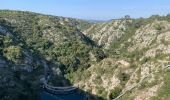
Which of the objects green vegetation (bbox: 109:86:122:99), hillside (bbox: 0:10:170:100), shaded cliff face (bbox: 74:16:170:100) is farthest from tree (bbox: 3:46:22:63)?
green vegetation (bbox: 109:86:122:99)

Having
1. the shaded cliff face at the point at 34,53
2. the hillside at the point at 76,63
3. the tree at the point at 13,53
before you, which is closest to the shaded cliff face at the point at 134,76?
the hillside at the point at 76,63

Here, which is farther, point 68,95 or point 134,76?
point 68,95

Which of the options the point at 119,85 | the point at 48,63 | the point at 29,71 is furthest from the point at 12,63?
the point at 119,85

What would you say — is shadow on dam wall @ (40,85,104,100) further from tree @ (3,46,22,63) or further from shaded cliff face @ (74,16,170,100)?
tree @ (3,46,22,63)

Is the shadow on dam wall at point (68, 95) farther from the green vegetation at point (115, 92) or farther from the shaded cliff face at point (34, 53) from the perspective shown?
the green vegetation at point (115, 92)

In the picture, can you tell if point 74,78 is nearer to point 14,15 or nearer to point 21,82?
point 21,82

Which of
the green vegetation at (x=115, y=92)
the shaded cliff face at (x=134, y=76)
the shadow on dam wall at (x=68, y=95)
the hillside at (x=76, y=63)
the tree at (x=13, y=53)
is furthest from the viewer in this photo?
the tree at (x=13, y=53)

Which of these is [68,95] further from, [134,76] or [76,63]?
[76,63]

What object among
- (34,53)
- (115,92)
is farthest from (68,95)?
(34,53)

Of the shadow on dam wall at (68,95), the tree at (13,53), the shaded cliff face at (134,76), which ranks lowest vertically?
the shadow on dam wall at (68,95)
